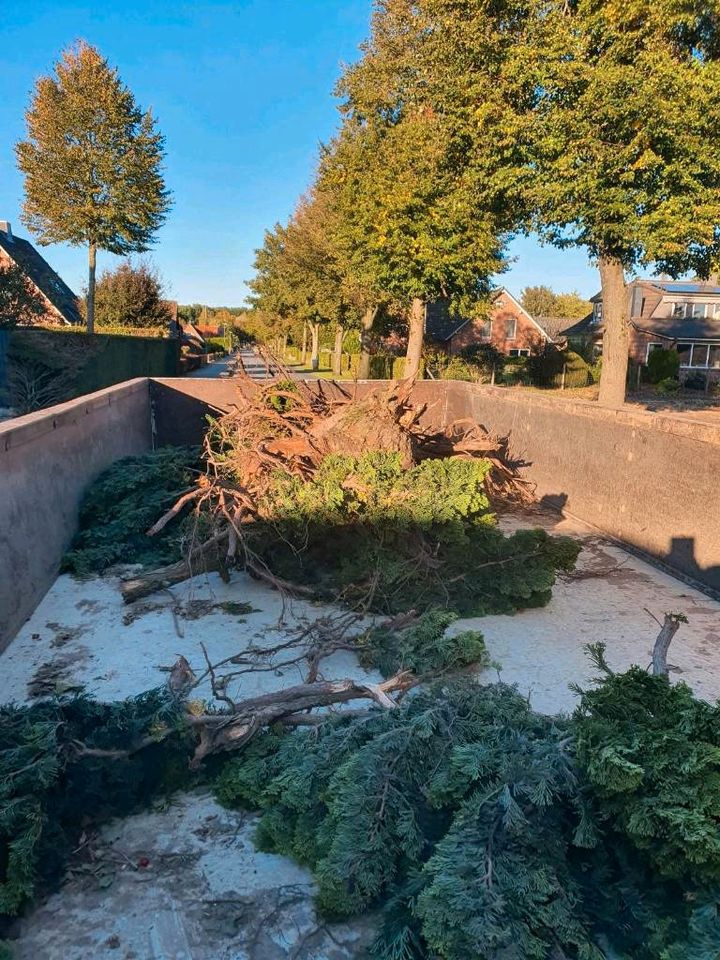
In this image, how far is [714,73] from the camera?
36.0 ft

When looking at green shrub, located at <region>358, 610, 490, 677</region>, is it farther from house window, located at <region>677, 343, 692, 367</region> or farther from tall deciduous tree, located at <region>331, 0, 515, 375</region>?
house window, located at <region>677, 343, 692, 367</region>

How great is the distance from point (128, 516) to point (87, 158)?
2450 cm

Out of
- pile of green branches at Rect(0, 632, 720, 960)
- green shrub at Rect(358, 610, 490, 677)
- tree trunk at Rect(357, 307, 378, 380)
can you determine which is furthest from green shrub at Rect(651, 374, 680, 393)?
pile of green branches at Rect(0, 632, 720, 960)

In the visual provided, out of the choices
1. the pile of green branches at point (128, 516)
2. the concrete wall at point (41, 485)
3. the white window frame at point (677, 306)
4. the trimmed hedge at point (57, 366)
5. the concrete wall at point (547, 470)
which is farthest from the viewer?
the white window frame at point (677, 306)

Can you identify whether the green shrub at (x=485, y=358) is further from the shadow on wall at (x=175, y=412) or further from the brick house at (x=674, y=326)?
the shadow on wall at (x=175, y=412)

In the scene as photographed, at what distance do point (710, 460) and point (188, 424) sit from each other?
27.4 ft

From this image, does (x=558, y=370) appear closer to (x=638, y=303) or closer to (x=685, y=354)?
(x=685, y=354)

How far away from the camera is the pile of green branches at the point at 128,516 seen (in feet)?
22.5

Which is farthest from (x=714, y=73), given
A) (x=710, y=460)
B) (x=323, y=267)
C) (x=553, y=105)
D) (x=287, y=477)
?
(x=323, y=267)

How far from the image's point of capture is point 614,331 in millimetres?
14953

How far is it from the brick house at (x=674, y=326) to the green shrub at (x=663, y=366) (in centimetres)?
134

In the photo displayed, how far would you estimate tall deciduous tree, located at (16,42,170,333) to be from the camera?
26.2 meters

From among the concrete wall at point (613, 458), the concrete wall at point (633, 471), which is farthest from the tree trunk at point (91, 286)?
the concrete wall at point (633, 471)

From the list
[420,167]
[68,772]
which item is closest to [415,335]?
[420,167]
